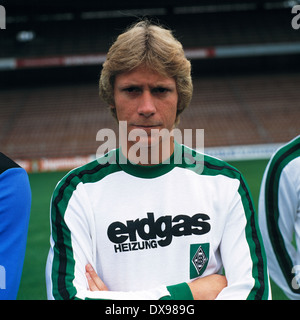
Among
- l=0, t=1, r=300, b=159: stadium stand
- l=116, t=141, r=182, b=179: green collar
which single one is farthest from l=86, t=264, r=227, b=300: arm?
l=0, t=1, r=300, b=159: stadium stand

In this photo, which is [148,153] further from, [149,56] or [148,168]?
[149,56]

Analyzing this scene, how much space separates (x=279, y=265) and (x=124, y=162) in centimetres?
102

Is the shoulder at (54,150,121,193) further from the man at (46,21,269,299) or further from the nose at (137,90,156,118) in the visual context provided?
the nose at (137,90,156,118)

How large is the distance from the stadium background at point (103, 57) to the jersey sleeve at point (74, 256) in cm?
1565

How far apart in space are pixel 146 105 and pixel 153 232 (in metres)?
0.51

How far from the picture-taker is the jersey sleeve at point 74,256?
Result: 1383mm

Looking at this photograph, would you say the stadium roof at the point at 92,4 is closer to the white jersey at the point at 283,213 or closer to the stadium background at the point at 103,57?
the stadium background at the point at 103,57

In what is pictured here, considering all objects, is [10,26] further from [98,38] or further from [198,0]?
[198,0]

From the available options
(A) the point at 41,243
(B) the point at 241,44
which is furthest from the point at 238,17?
(A) the point at 41,243

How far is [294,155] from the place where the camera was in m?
1.77

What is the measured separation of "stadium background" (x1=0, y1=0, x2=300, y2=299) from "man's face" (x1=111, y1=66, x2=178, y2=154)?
51.0 ft

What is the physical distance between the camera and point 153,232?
1.48 metres

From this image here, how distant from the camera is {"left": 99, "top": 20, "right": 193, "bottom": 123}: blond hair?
145cm

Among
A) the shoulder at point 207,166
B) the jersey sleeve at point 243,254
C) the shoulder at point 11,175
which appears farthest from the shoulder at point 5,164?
the jersey sleeve at point 243,254
